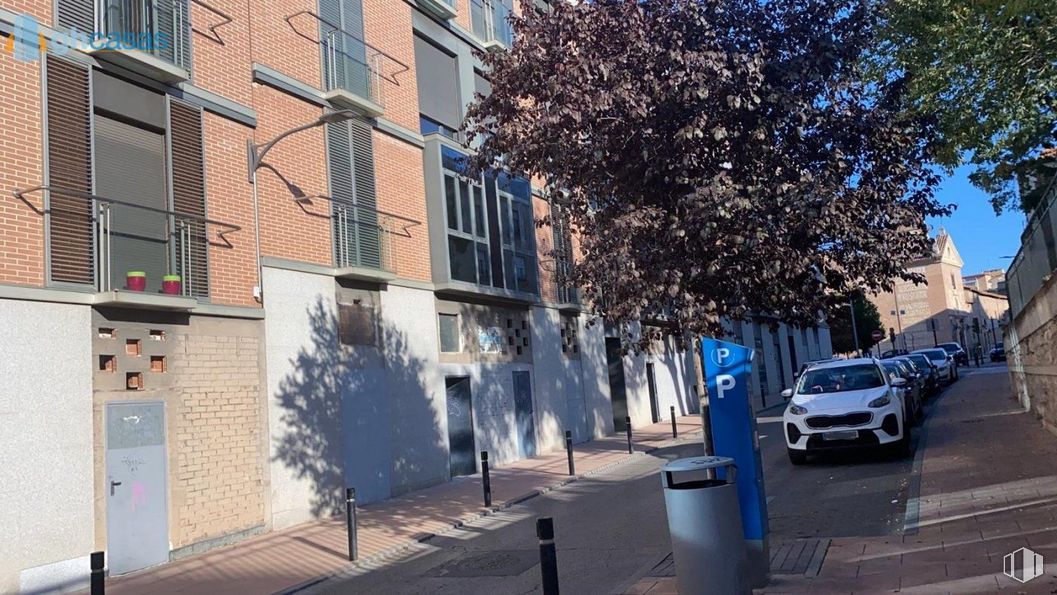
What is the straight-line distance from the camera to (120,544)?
33.4ft

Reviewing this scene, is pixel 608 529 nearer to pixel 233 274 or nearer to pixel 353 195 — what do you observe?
pixel 233 274

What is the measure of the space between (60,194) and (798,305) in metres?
9.12

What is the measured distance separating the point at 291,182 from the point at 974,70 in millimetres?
10625

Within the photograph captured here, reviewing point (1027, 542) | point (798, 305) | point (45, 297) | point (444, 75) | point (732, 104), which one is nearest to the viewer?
point (1027, 542)

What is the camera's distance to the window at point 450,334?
17.9 meters

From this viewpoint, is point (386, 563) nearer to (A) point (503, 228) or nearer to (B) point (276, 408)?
(B) point (276, 408)

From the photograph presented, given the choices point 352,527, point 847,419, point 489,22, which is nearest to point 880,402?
point 847,419

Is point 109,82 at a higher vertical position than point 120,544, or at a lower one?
higher

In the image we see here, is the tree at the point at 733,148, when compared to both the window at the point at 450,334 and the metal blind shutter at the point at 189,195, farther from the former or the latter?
the window at the point at 450,334

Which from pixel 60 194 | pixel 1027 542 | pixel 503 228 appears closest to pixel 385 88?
pixel 503 228

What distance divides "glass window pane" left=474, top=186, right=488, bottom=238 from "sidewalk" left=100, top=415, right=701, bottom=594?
18.4ft

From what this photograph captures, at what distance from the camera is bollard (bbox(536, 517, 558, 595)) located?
554 centimetres

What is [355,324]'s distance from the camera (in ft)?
49.2

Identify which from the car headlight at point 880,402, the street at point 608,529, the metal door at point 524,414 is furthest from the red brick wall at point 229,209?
the car headlight at point 880,402
